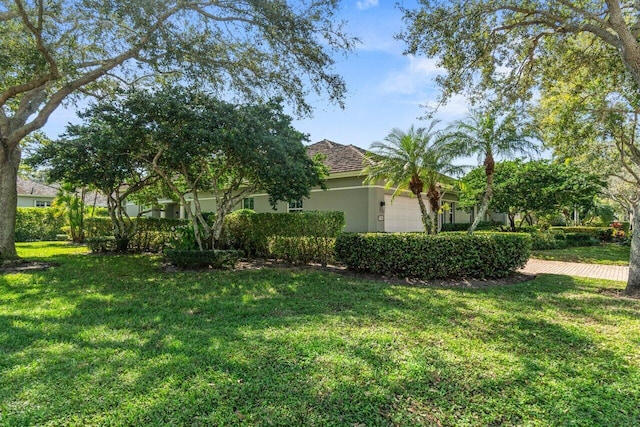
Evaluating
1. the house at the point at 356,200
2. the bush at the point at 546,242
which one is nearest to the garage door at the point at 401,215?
the house at the point at 356,200

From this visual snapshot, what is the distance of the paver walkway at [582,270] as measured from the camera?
36.0 feet

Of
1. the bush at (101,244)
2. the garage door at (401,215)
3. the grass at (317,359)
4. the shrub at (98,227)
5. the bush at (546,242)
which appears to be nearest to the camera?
the grass at (317,359)

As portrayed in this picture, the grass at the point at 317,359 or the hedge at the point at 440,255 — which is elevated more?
the hedge at the point at 440,255

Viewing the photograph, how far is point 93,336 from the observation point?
4750 mm

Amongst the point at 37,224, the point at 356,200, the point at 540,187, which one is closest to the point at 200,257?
the point at 356,200

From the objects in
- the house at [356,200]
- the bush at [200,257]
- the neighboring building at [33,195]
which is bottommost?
the bush at [200,257]

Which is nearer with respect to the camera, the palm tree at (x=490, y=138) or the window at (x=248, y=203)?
the palm tree at (x=490, y=138)

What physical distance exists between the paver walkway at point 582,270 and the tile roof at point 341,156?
312 inches

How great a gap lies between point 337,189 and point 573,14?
10.5 metres

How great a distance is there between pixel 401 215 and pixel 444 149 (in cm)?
657

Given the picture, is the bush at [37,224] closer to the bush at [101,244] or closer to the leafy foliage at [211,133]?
the bush at [101,244]

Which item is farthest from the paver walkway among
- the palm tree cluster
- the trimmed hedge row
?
the trimmed hedge row

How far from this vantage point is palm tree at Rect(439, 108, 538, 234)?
35.2ft

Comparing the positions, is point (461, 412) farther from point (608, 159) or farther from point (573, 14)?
point (608, 159)
